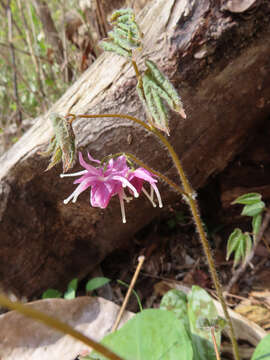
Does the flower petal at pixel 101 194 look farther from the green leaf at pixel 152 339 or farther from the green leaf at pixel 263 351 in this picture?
the green leaf at pixel 263 351

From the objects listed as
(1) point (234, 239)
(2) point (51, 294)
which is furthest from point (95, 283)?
(1) point (234, 239)

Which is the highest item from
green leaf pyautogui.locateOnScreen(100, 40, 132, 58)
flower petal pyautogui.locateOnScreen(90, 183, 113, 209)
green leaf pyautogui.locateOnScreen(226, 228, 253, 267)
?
green leaf pyautogui.locateOnScreen(100, 40, 132, 58)

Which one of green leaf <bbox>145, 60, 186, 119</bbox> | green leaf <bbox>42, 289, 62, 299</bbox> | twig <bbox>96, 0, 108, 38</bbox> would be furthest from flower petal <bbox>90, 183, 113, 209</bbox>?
twig <bbox>96, 0, 108, 38</bbox>

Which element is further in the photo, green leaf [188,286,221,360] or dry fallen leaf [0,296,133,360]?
dry fallen leaf [0,296,133,360]

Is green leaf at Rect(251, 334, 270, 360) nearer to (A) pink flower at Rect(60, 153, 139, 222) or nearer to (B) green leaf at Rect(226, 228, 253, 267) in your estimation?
(B) green leaf at Rect(226, 228, 253, 267)

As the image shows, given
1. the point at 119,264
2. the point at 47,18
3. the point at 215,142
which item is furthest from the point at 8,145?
the point at 215,142

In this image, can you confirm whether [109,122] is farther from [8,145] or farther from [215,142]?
[8,145]
